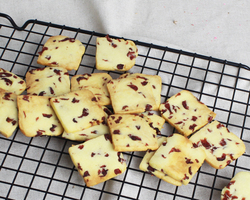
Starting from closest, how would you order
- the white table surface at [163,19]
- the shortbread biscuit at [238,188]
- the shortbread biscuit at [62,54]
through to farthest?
the shortbread biscuit at [238,188] → the shortbread biscuit at [62,54] → the white table surface at [163,19]

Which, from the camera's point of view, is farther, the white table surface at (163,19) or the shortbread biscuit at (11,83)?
the white table surface at (163,19)

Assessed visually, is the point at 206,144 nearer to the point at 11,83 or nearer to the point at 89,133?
the point at 89,133

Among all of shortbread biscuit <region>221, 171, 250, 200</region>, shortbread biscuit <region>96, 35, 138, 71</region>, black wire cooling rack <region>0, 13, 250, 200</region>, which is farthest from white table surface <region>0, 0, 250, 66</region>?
shortbread biscuit <region>221, 171, 250, 200</region>

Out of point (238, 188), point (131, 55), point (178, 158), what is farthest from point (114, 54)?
point (238, 188)

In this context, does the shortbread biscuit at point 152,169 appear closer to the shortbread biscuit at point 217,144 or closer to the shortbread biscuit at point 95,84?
the shortbread biscuit at point 217,144

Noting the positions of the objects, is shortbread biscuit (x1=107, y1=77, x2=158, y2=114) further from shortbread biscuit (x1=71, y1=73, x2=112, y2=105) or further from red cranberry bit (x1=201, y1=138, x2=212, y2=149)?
red cranberry bit (x1=201, y1=138, x2=212, y2=149)

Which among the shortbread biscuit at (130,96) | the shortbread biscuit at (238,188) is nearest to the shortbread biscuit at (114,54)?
the shortbread biscuit at (130,96)
